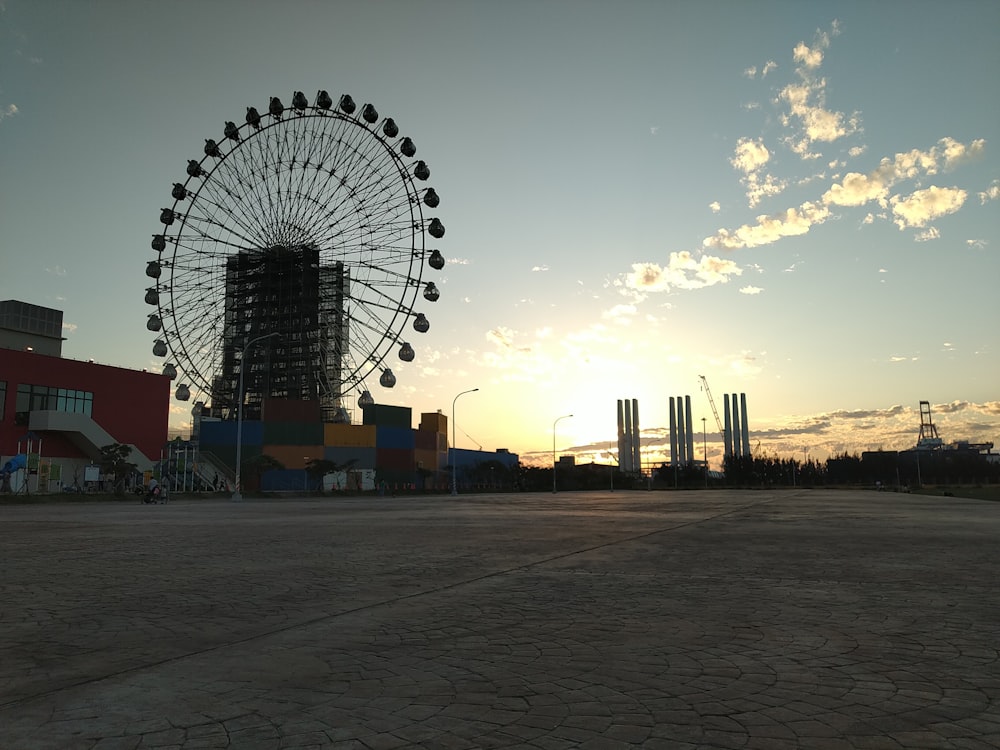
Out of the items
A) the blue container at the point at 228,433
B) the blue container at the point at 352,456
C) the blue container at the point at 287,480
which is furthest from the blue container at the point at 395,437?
the blue container at the point at 228,433

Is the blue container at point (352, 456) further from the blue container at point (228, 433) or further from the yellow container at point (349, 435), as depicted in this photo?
the blue container at point (228, 433)

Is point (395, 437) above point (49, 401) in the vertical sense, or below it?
below

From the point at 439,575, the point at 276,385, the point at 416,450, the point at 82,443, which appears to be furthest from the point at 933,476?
the point at 439,575

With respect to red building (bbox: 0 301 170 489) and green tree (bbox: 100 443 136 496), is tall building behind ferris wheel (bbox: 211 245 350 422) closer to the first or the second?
red building (bbox: 0 301 170 489)

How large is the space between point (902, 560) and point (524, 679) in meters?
8.63

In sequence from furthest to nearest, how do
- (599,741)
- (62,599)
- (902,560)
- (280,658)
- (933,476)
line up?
(933,476) < (902,560) < (62,599) < (280,658) < (599,741)

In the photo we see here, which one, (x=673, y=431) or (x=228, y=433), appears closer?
(x=228, y=433)

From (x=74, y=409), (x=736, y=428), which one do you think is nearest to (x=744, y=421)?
(x=736, y=428)

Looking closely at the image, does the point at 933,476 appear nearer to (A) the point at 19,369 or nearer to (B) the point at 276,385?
(B) the point at 276,385

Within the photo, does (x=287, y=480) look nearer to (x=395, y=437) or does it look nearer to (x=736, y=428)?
(x=395, y=437)

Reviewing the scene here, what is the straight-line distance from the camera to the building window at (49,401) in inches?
2195

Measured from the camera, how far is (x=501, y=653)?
5.07m

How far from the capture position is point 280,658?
4969 millimetres

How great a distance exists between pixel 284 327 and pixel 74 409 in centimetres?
2267
